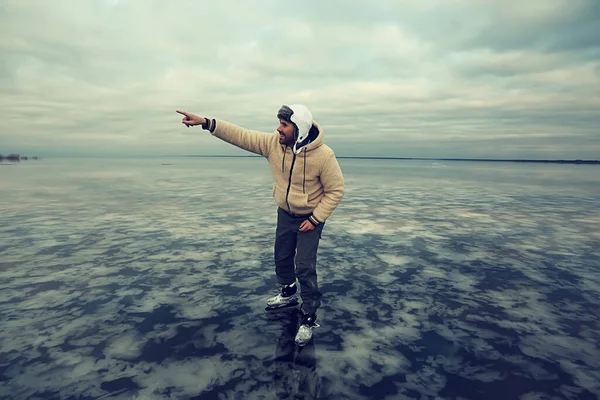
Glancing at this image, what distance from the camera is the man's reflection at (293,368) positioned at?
2.91 metres

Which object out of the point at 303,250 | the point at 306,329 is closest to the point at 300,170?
the point at 303,250

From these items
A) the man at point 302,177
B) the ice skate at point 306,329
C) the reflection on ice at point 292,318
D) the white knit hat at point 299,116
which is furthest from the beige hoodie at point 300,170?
the reflection on ice at point 292,318

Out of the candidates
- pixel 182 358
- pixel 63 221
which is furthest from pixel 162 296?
pixel 63 221

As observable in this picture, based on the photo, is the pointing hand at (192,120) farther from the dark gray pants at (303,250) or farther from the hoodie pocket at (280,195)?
the dark gray pants at (303,250)

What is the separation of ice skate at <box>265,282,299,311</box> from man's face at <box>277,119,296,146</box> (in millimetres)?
1897

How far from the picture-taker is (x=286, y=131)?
366cm

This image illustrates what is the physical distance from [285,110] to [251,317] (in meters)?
2.40

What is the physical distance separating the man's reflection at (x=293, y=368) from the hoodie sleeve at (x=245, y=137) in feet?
6.69

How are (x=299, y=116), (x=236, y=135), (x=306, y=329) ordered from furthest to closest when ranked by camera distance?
(x=236, y=135) < (x=306, y=329) < (x=299, y=116)

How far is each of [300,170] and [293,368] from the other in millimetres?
1940

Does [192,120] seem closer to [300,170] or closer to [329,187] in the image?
[300,170]

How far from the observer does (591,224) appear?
35.0 ft

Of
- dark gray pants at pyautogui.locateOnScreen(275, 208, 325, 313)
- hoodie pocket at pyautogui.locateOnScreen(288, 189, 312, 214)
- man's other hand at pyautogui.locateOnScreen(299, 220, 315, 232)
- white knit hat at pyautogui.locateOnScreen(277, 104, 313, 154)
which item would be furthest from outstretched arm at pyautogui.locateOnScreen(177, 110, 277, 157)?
man's other hand at pyautogui.locateOnScreen(299, 220, 315, 232)

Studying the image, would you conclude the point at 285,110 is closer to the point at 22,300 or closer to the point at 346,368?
the point at 346,368
